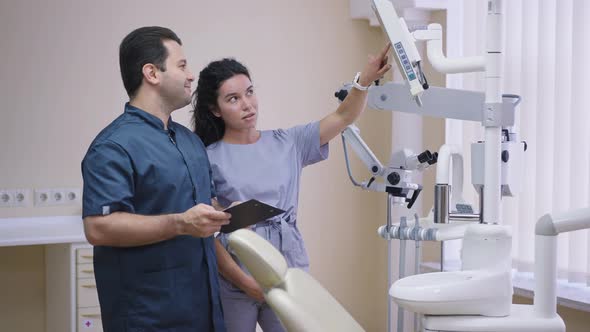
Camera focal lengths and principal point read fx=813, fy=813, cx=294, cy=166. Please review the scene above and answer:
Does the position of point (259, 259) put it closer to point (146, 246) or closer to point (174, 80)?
point (146, 246)

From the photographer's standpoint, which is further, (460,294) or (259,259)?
(460,294)

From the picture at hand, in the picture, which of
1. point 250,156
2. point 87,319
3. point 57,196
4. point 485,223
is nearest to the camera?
point 485,223

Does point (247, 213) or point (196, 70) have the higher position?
point (196, 70)

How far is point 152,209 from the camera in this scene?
2.15 meters

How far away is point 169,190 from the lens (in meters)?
2.16

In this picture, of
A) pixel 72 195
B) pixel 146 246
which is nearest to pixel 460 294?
pixel 146 246

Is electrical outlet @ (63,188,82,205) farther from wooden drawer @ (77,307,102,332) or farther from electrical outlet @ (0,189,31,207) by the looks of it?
wooden drawer @ (77,307,102,332)

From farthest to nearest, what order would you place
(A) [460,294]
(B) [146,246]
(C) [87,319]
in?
1. (C) [87,319]
2. (B) [146,246]
3. (A) [460,294]

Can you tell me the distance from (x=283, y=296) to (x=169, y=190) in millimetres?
581

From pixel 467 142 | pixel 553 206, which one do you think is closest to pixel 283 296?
pixel 553 206

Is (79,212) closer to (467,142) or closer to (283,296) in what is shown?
(467,142)

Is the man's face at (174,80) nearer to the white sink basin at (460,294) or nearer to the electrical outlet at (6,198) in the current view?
the white sink basin at (460,294)

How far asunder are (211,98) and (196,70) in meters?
1.75

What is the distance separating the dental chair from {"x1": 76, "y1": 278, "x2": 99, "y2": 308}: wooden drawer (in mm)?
1859
